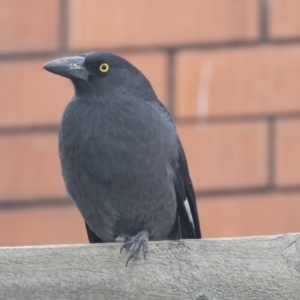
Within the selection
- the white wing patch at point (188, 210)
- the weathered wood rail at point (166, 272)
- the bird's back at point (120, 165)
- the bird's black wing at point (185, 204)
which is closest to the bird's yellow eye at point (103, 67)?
the bird's back at point (120, 165)

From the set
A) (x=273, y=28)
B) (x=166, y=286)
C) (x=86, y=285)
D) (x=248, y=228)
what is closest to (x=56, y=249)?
(x=86, y=285)

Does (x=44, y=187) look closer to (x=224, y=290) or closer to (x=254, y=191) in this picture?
(x=254, y=191)

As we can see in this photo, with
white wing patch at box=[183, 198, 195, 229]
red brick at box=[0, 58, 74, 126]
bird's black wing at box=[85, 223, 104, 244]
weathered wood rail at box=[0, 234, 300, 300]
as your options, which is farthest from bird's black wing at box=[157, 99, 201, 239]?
weathered wood rail at box=[0, 234, 300, 300]

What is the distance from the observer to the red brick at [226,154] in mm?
3705

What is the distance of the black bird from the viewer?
9.93ft

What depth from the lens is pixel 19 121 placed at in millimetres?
3867

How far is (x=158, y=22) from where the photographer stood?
3857 mm

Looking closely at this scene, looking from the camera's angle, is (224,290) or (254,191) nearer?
(224,290)

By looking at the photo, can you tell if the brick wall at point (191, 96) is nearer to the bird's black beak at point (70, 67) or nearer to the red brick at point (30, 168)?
the red brick at point (30, 168)

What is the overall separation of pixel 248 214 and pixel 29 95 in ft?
3.09

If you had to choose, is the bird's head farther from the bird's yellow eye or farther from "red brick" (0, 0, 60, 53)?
"red brick" (0, 0, 60, 53)

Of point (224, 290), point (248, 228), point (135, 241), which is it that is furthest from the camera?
point (248, 228)

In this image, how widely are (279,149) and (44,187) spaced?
878 mm

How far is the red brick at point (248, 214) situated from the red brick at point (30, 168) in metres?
0.56
